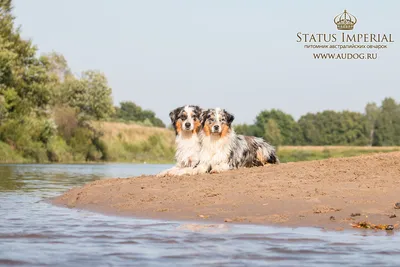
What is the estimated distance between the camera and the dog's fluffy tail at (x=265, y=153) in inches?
642

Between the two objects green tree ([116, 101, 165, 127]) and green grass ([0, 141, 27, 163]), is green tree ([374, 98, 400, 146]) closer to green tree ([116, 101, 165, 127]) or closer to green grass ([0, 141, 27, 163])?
green tree ([116, 101, 165, 127])

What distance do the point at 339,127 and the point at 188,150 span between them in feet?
341

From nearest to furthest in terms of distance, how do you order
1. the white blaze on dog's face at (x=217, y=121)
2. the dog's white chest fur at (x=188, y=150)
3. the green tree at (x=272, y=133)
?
the white blaze on dog's face at (x=217, y=121), the dog's white chest fur at (x=188, y=150), the green tree at (x=272, y=133)

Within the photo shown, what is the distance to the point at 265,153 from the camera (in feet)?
53.7

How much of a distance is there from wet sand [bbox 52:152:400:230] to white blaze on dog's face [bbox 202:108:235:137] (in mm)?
892

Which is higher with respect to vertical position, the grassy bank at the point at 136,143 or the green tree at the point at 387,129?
the green tree at the point at 387,129

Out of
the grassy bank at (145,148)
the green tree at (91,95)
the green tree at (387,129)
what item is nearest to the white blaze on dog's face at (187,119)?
the grassy bank at (145,148)

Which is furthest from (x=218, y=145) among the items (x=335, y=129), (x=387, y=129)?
(x=387, y=129)

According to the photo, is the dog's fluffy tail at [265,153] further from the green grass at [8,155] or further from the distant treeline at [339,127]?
the distant treeline at [339,127]

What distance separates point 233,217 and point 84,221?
208 cm

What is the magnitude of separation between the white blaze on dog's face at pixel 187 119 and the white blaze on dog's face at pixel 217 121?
172 millimetres

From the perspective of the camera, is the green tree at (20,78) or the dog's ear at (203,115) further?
the green tree at (20,78)

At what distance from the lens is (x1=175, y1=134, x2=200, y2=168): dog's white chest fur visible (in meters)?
15.2

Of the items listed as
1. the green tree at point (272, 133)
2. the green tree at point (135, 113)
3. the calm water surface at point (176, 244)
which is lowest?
the calm water surface at point (176, 244)
